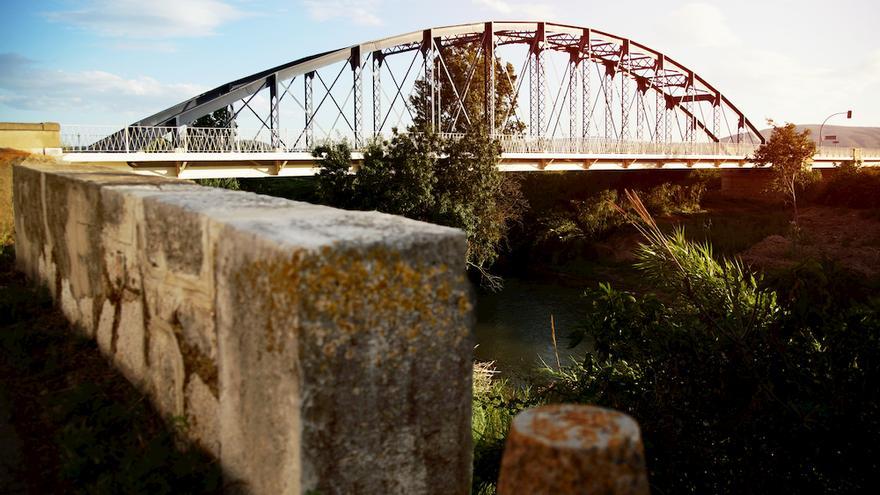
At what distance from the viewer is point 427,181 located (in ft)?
77.9

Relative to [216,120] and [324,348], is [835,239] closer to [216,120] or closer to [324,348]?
[216,120]

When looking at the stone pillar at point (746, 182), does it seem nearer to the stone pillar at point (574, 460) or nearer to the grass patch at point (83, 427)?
the grass patch at point (83, 427)

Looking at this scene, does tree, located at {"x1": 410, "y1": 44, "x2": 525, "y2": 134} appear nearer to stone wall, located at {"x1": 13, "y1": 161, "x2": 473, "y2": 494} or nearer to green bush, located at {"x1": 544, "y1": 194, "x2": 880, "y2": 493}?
green bush, located at {"x1": 544, "y1": 194, "x2": 880, "y2": 493}

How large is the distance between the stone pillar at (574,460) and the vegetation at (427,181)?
21102 mm

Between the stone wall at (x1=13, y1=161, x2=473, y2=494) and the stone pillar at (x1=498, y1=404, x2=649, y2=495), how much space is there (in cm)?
47

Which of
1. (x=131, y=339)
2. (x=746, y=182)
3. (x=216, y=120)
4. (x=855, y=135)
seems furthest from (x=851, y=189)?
(x=855, y=135)

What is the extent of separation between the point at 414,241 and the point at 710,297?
15.6 ft

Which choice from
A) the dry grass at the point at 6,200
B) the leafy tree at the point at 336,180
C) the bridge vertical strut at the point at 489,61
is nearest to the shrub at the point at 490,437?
the dry grass at the point at 6,200

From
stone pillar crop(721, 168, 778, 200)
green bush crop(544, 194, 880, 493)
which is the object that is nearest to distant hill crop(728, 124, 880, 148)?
stone pillar crop(721, 168, 778, 200)

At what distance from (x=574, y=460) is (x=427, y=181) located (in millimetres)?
Answer: 22627

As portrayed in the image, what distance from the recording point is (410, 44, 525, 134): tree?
137 ft

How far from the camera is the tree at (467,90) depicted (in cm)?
4162

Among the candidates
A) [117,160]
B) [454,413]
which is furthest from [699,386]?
[117,160]

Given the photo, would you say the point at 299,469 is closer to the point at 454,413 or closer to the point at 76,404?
the point at 454,413
